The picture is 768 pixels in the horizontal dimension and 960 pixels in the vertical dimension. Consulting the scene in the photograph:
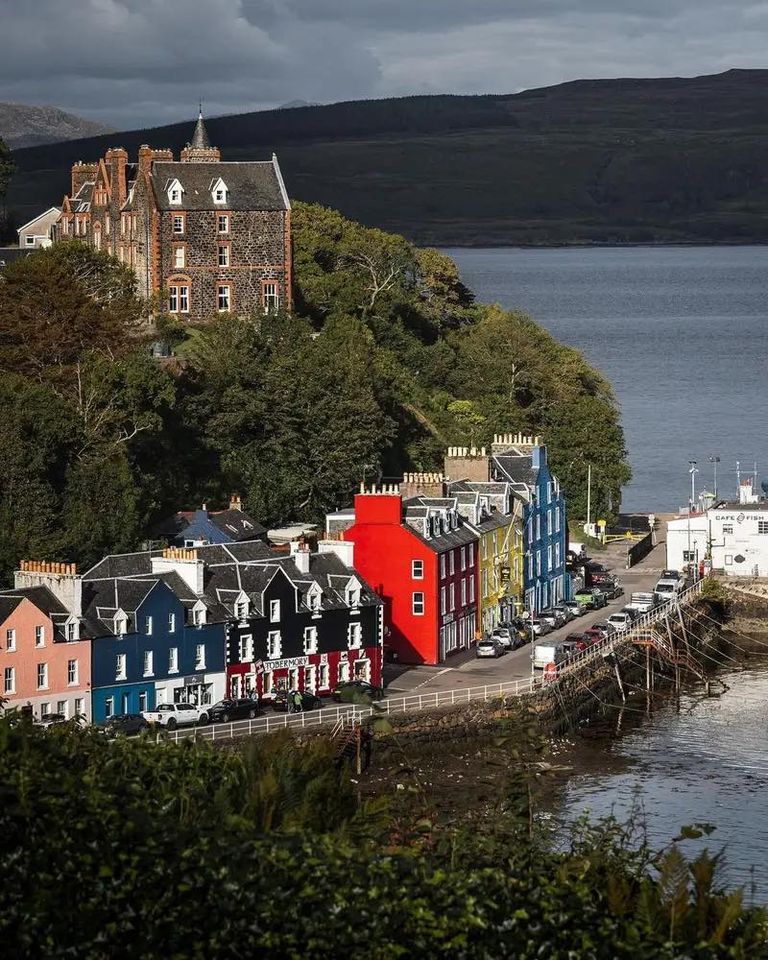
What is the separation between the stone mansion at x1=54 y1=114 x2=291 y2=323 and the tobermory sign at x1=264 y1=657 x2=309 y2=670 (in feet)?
94.9

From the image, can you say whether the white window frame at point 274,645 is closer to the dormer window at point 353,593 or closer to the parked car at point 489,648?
the dormer window at point 353,593

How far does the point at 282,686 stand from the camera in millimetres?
51406

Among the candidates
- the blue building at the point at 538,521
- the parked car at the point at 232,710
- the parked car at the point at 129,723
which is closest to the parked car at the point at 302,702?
the parked car at the point at 232,710

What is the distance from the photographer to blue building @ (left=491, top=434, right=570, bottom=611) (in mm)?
65125

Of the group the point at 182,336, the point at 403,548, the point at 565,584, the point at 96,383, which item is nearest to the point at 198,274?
the point at 182,336

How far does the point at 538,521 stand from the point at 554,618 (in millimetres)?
4553

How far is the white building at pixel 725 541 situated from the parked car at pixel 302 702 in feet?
84.3

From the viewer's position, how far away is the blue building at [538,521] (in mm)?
65125

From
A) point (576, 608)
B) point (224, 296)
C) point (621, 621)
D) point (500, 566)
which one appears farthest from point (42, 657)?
point (224, 296)

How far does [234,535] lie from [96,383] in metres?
7.47

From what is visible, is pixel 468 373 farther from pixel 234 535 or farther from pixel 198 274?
pixel 234 535

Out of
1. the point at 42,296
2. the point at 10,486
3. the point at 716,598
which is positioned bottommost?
the point at 716,598

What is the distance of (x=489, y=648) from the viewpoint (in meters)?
57.5

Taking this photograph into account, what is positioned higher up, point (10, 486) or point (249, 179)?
point (249, 179)
